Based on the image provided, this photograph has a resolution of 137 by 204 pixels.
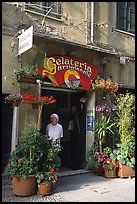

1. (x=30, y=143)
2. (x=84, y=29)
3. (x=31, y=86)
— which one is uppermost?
(x=84, y=29)

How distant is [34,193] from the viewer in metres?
5.59

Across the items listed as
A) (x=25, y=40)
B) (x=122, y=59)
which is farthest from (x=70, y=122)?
(x=25, y=40)

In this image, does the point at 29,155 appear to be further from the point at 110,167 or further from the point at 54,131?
the point at 110,167

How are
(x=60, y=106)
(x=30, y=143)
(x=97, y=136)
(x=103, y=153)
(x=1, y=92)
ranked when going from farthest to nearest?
(x=60, y=106) < (x=97, y=136) < (x=103, y=153) < (x=1, y=92) < (x=30, y=143)

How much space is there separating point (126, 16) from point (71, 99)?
3751 mm

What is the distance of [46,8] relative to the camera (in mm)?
→ 7340

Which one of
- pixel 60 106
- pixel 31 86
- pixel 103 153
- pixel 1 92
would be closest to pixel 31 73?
pixel 31 86

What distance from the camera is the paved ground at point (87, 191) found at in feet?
17.6

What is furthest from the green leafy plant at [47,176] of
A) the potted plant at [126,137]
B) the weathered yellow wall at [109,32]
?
the weathered yellow wall at [109,32]

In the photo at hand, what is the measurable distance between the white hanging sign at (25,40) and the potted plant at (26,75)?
45cm

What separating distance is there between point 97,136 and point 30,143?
3.11 metres

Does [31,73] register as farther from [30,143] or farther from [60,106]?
[60,106]

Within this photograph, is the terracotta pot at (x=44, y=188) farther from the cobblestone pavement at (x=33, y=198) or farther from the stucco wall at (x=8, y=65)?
the stucco wall at (x=8, y=65)

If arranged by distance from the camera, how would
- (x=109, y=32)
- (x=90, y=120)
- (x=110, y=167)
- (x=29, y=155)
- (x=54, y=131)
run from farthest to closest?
(x=109, y=32), (x=90, y=120), (x=110, y=167), (x=54, y=131), (x=29, y=155)
